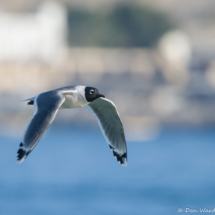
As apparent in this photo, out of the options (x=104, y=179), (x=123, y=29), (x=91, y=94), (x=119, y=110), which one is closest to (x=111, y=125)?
(x=91, y=94)

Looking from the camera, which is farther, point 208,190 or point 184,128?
point 184,128

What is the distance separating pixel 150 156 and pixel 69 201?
847cm

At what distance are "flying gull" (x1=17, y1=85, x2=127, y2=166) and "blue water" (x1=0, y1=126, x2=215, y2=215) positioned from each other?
696 centimetres

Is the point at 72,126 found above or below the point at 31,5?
below

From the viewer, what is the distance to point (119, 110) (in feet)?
87.2

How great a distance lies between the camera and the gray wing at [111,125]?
5.43 metres

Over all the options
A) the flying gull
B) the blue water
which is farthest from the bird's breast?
the blue water

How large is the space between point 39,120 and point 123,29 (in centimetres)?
4404

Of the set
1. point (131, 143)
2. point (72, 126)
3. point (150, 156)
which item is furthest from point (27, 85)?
point (150, 156)

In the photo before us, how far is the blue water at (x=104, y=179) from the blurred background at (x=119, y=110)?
4 cm

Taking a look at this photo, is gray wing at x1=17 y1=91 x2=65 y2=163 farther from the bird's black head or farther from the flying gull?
the bird's black head

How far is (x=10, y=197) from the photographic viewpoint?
14.0 metres

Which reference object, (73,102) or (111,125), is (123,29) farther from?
(73,102)

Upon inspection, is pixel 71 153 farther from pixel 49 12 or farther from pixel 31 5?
pixel 31 5
